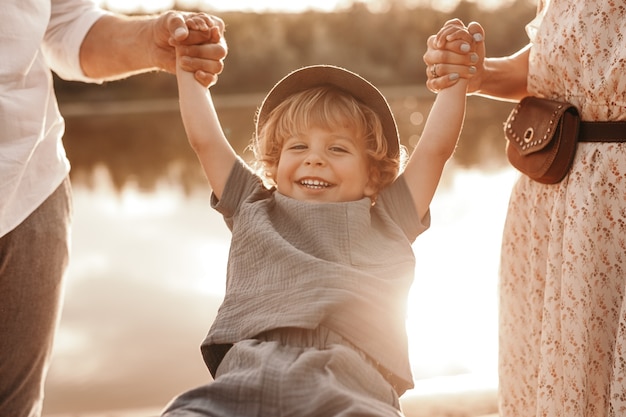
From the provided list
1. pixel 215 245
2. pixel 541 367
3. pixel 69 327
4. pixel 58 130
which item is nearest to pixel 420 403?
pixel 541 367

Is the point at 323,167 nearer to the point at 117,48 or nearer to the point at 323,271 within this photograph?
the point at 323,271

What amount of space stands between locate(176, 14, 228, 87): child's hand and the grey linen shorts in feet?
2.18

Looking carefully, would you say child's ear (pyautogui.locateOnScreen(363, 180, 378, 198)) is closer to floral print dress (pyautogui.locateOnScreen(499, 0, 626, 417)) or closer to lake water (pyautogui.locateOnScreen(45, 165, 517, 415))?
floral print dress (pyautogui.locateOnScreen(499, 0, 626, 417))

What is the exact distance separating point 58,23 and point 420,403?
1.76 meters

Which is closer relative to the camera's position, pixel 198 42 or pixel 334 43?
pixel 198 42

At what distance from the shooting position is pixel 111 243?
23.2 feet

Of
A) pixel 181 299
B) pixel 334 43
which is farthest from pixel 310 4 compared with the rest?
pixel 181 299

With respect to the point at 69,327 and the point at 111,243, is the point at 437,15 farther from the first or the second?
the point at 69,327

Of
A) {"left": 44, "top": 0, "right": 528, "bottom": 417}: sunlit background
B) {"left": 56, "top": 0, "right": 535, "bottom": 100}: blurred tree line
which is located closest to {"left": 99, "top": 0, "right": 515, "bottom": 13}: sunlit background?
{"left": 56, "top": 0, "right": 535, "bottom": 100}: blurred tree line

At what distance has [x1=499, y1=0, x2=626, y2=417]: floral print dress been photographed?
4.89 ft

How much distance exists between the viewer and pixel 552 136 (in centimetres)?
161

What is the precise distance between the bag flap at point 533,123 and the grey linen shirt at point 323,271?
0.32 metres

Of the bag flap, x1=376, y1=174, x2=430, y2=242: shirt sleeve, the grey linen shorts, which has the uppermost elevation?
the bag flap

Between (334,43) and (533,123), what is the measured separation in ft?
101
